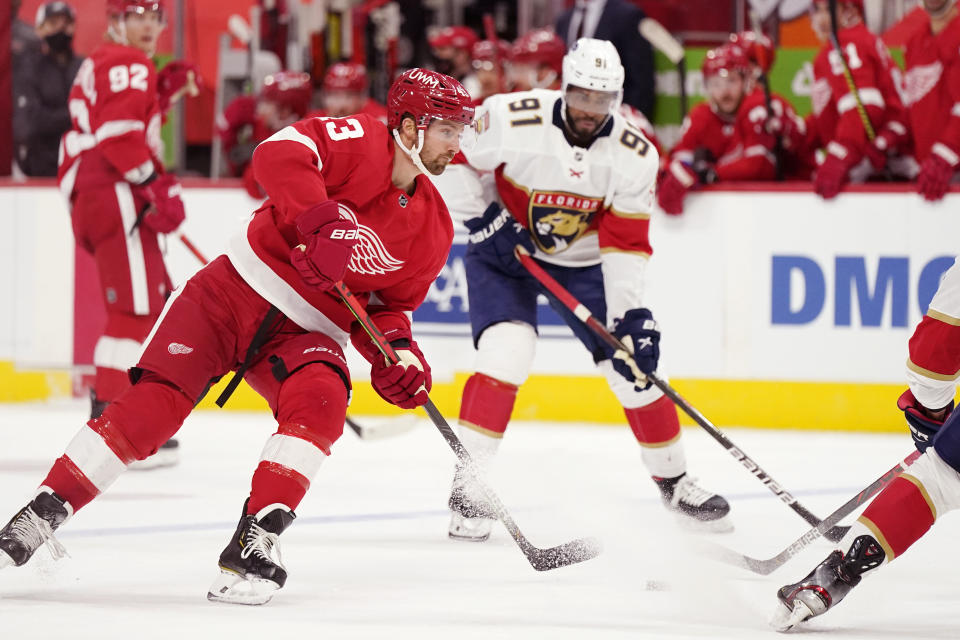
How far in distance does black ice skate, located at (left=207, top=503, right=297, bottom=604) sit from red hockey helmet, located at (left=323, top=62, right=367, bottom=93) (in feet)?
12.6

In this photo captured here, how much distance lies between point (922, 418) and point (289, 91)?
13.9 feet

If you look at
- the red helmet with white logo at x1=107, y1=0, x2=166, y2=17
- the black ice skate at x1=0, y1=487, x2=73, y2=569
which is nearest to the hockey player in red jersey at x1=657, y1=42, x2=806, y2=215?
the red helmet with white logo at x1=107, y1=0, x2=166, y2=17

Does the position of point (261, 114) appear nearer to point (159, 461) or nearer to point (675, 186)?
point (675, 186)

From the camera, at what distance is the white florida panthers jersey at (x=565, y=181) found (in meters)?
3.51

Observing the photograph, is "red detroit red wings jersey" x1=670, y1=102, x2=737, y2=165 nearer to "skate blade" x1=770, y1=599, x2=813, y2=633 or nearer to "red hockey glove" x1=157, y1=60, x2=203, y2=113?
"red hockey glove" x1=157, y1=60, x2=203, y2=113

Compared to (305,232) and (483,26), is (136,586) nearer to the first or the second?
(305,232)

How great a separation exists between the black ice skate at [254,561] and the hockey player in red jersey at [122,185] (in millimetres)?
1978

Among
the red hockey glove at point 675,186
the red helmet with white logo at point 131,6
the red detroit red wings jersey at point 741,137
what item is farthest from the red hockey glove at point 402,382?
the red detroit red wings jersey at point 741,137

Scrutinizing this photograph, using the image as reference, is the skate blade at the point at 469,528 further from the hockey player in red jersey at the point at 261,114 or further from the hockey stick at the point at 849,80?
the hockey player in red jersey at the point at 261,114

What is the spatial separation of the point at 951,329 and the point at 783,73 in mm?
4141

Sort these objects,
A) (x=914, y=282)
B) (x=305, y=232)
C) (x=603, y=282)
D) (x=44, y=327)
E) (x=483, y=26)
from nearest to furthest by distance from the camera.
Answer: (x=305, y=232) < (x=603, y=282) < (x=914, y=282) < (x=44, y=327) < (x=483, y=26)

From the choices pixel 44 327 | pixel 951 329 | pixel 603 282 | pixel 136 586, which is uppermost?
pixel 951 329

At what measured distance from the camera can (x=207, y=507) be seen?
375cm

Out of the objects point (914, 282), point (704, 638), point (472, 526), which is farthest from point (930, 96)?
point (704, 638)
